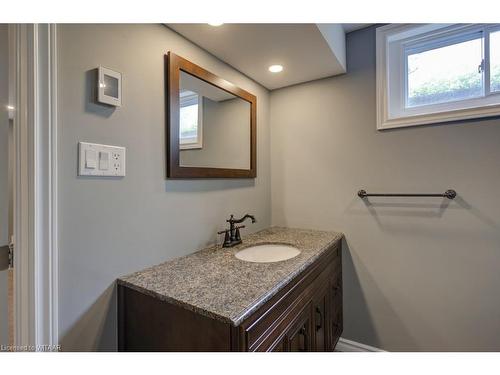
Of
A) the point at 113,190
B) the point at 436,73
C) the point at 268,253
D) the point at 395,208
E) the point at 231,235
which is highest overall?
the point at 436,73

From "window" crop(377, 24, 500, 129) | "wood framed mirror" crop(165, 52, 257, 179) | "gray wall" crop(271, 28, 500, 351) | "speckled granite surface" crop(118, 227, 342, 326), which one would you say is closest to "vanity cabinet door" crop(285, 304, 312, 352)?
"speckled granite surface" crop(118, 227, 342, 326)

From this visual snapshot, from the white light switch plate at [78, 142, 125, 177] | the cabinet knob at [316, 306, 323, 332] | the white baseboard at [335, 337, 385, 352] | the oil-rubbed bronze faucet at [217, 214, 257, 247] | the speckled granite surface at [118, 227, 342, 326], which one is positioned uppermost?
the white light switch plate at [78, 142, 125, 177]

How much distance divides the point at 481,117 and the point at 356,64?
81cm

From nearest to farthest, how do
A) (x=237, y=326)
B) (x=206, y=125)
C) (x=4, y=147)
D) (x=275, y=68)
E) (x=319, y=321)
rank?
(x=237, y=326) → (x=4, y=147) → (x=319, y=321) → (x=206, y=125) → (x=275, y=68)

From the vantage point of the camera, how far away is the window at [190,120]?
1.31 meters

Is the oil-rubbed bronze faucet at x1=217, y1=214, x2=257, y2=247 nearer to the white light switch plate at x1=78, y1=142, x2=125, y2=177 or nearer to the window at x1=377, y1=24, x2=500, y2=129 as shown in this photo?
the white light switch plate at x1=78, y1=142, x2=125, y2=177

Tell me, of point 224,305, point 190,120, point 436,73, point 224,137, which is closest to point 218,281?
point 224,305

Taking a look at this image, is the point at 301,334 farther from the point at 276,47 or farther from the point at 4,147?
the point at 276,47

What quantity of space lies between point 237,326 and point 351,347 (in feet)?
4.92

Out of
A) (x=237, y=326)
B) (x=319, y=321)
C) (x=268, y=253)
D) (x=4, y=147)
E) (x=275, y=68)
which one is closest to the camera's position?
(x=237, y=326)

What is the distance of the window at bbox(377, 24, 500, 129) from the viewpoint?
145cm

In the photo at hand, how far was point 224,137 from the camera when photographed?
164cm

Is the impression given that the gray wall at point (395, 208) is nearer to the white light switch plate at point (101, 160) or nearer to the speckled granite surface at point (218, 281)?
the speckled granite surface at point (218, 281)
